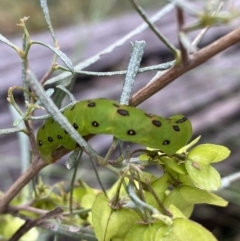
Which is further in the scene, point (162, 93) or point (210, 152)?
point (162, 93)

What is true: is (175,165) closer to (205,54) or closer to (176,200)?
(176,200)

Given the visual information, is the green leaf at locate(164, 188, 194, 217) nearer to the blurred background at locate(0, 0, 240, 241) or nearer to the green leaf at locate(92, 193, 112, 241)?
the green leaf at locate(92, 193, 112, 241)

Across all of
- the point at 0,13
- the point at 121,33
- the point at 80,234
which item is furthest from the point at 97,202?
the point at 0,13

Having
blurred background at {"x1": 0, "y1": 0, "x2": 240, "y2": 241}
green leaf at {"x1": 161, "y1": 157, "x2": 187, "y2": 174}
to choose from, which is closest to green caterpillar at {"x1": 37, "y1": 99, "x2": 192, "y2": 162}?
green leaf at {"x1": 161, "y1": 157, "x2": 187, "y2": 174}

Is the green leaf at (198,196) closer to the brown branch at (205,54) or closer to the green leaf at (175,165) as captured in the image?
the green leaf at (175,165)

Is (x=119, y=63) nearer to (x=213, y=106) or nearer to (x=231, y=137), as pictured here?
(x=213, y=106)

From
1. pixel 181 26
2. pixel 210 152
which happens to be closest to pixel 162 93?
pixel 210 152
